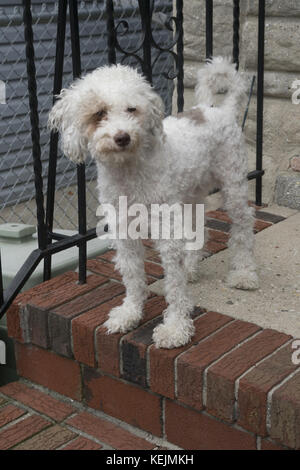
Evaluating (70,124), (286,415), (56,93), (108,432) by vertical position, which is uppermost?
(56,93)

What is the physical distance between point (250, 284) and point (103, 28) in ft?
16.8

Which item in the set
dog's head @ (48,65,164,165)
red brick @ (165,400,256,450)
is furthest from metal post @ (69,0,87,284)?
red brick @ (165,400,256,450)

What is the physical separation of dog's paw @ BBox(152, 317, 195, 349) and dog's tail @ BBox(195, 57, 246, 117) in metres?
1.02

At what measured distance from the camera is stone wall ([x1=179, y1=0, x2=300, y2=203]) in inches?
141

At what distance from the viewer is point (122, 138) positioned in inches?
82.7

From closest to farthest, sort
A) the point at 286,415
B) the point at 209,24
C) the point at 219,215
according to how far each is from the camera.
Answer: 1. the point at 286,415
2. the point at 209,24
3. the point at 219,215

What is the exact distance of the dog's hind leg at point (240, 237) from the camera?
2.83m

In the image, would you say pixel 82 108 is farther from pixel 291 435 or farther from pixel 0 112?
pixel 0 112

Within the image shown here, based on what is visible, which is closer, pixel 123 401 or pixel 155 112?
pixel 155 112

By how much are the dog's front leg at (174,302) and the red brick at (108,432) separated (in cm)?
40

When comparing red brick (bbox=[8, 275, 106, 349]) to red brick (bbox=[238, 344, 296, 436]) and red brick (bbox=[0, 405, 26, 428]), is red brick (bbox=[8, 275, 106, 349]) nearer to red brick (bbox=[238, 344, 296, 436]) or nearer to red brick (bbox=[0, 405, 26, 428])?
red brick (bbox=[0, 405, 26, 428])

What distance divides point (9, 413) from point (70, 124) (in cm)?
119

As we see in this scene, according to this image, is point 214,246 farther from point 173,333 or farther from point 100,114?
point 100,114

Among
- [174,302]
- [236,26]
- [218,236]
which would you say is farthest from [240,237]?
[236,26]
